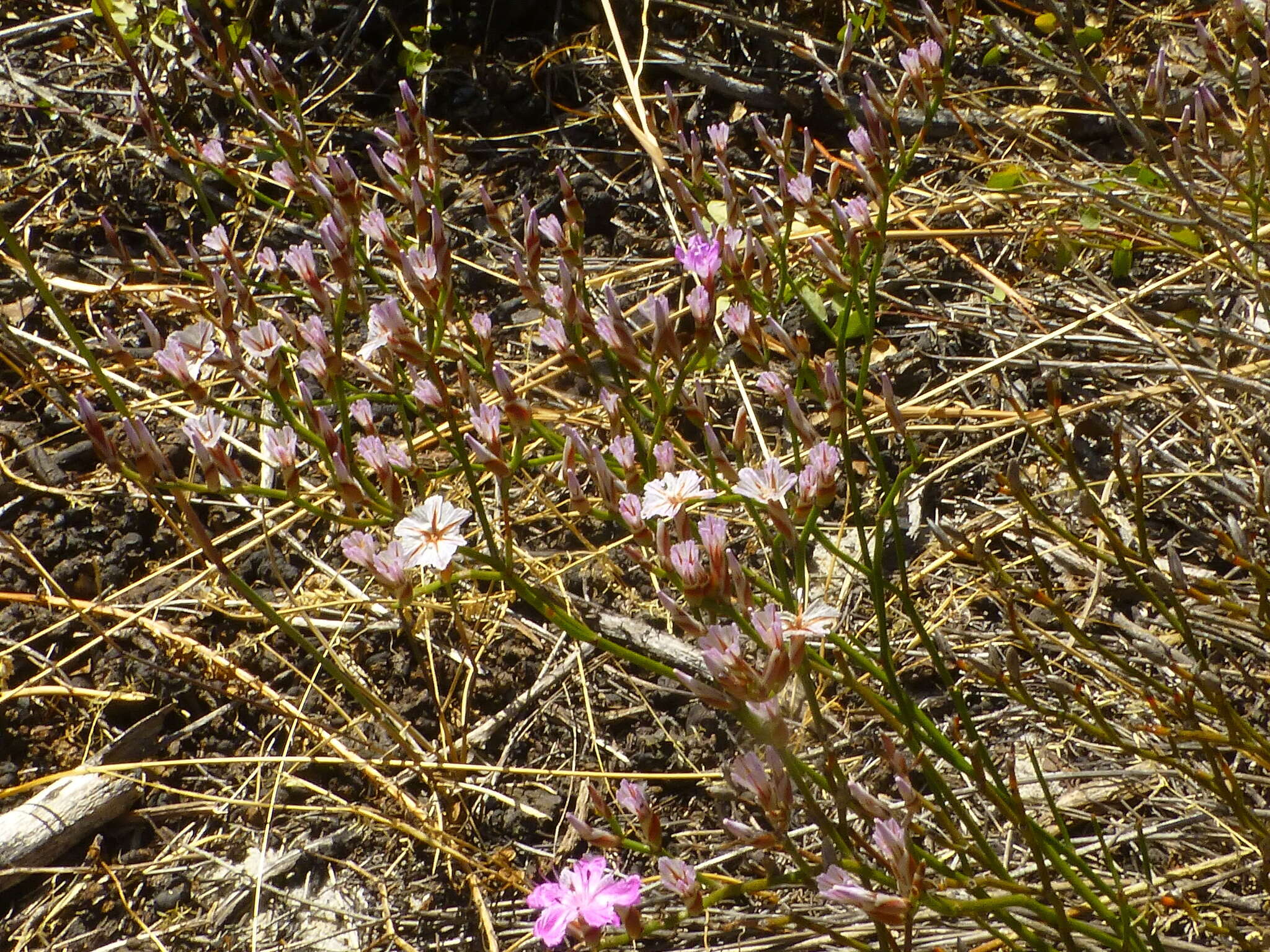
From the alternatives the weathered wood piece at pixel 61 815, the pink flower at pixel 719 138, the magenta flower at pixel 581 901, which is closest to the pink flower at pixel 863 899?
the magenta flower at pixel 581 901

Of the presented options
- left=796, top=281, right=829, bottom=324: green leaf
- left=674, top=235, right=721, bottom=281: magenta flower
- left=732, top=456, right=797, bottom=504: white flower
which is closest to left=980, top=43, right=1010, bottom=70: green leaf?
left=796, top=281, right=829, bottom=324: green leaf

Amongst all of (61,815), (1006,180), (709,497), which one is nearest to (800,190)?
(709,497)

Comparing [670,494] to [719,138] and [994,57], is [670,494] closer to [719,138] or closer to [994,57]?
[719,138]

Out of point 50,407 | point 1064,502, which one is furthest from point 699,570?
point 50,407

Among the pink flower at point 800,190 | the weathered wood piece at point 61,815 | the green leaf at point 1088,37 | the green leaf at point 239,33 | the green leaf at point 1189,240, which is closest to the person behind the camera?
the pink flower at point 800,190

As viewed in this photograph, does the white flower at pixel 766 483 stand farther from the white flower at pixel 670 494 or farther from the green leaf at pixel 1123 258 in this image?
the green leaf at pixel 1123 258

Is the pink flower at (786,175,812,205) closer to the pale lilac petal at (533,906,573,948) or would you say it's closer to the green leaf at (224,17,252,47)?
the pale lilac petal at (533,906,573,948)
